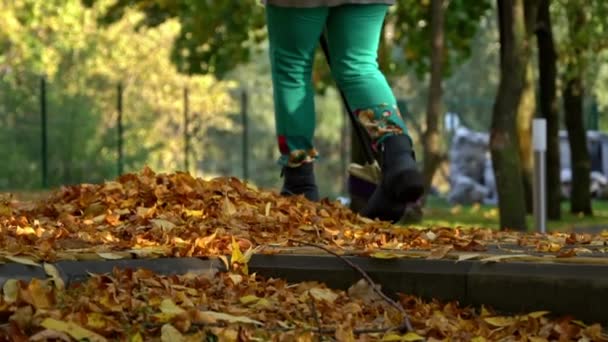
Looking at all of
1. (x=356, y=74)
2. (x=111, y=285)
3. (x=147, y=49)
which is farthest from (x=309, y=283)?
(x=147, y=49)

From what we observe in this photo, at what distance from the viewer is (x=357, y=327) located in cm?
405

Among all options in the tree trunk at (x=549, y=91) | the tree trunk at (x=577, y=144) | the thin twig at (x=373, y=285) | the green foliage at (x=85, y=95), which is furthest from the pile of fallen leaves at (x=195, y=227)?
the green foliage at (x=85, y=95)

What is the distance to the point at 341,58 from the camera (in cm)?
659

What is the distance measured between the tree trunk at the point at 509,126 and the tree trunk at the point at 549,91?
17.1 feet

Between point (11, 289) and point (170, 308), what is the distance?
435 millimetres

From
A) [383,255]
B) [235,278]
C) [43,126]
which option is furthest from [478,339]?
[43,126]

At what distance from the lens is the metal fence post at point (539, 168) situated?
1357 centimetres

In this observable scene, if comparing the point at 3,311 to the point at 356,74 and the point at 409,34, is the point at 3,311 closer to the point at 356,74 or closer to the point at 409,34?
the point at 356,74

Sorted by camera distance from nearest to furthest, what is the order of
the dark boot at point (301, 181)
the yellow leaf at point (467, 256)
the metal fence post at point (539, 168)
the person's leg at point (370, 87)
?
1. the yellow leaf at point (467, 256)
2. the person's leg at point (370, 87)
3. the dark boot at point (301, 181)
4. the metal fence post at point (539, 168)

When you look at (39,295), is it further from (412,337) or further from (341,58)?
(341,58)

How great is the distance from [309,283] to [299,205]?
1680 mm

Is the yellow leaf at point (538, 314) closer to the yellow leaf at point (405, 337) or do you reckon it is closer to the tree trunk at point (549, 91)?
the yellow leaf at point (405, 337)

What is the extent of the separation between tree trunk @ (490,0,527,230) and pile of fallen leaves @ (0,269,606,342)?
36.5ft

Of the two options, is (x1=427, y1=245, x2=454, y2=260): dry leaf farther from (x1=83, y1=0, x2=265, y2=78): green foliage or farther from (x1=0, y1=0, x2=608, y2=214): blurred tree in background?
(x1=83, y1=0, x2=265, y2=78): green foliage
